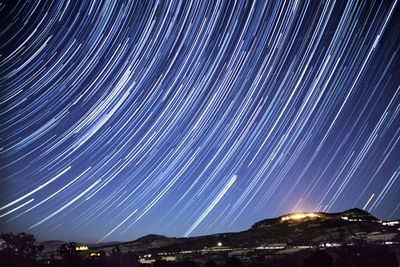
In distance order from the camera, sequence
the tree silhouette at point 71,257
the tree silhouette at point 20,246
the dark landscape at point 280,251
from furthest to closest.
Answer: the tree silhouette at point 20,246 < the tree silhouette at point 71,257 < the dark landscape at point 280,251

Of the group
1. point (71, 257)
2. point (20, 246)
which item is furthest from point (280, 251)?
point (20, 246)

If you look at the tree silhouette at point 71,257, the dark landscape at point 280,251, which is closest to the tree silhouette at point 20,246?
the dark landscape at point 280,251

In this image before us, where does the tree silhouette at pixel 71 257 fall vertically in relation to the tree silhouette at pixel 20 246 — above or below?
below

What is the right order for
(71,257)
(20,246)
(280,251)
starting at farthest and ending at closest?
1. (280,251)
2. (20,246)
3. (71,257)

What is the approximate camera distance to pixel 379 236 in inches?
1388

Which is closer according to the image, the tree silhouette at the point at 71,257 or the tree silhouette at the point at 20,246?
the tree silhouette at the point at 71,257

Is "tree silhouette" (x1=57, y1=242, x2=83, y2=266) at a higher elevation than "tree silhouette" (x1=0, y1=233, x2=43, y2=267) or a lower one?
lower

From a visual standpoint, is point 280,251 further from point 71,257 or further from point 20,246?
point 20,246

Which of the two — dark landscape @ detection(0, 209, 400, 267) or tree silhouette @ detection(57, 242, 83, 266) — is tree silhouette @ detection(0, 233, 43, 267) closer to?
dark landscape @ detection(0, 209, 400, 267)

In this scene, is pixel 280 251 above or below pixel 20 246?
below

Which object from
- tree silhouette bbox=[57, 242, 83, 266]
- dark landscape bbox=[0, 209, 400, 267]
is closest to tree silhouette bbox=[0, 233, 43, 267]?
dark landscape bbox=[0, 209, 400, 267]

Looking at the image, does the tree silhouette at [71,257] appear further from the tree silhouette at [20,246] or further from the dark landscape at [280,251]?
the tree silhouette at [20,246]

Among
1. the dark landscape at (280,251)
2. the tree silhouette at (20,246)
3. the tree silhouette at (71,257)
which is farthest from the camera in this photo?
the tree silhouette at (20,246)

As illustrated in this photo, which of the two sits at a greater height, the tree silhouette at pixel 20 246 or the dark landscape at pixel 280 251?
the tree silhouette at pixel 20 246
